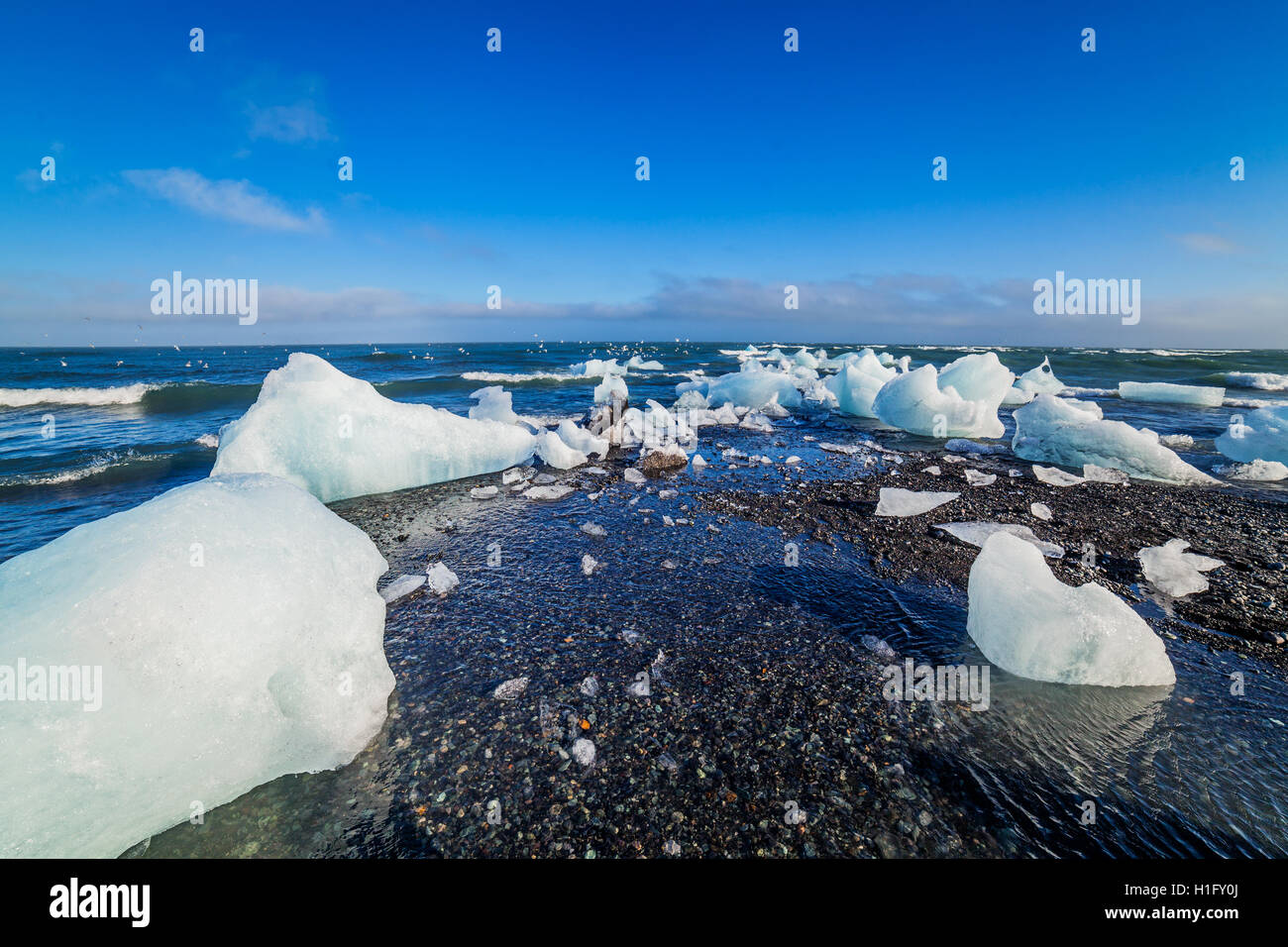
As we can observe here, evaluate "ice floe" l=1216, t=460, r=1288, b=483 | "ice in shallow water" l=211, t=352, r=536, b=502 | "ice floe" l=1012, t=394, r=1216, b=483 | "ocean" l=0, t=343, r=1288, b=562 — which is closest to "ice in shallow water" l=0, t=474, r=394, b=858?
"ice in shallow water" l=211, t=352, r=536, b=502

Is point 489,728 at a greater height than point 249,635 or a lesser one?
lesser

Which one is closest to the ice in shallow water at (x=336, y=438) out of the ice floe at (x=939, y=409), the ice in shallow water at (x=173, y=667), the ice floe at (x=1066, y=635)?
the ice in shallow water at (x=173, y=667)

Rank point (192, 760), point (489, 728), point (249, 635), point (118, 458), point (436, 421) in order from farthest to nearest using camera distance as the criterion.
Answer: point (118, 458) < point (436, 421) < point (489, 728) < point (249, 635) < point (192, 760)

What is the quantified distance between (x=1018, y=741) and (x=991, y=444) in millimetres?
12055

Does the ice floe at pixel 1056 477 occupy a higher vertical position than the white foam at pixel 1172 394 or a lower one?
lower

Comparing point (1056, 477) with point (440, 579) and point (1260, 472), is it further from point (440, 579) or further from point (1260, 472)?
point (440, 579)

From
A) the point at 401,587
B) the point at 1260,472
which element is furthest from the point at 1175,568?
the point at 401,587

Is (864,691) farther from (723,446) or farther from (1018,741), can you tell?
(723,446)

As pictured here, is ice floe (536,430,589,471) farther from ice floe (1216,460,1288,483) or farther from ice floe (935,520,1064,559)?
ice floe (1216,460,1288,483)

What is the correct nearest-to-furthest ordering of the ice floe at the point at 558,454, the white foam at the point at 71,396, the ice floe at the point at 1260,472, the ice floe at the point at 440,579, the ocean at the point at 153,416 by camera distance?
the ice floe at the point at 440,579 → the ocean at the point at 153,416 → the ice floe at the point at 1260,472 → the ice floe at the point at 558,454 → the white foam at the point at 71,396

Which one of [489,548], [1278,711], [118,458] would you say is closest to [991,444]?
[1278,711]

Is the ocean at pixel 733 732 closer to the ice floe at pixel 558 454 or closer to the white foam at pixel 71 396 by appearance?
the ice floe at pixel 558 454
